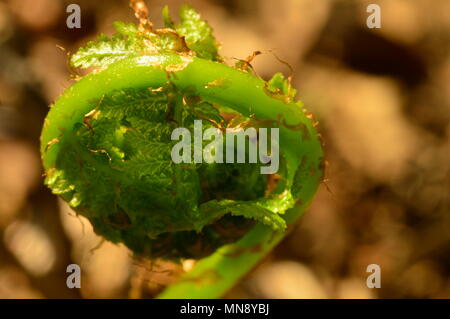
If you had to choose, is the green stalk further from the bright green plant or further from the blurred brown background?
the blurred brown background

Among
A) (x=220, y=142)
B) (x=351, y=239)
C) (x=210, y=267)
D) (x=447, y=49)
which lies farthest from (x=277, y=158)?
(x=447, y=49)

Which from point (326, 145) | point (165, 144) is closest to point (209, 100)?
point (165, 144)

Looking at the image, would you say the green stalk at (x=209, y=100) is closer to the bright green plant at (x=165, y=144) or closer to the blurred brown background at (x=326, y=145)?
the bright green plant at (x=165, y=144)

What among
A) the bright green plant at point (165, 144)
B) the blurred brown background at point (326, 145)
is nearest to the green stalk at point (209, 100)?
the bright green plant at point (165, 144)

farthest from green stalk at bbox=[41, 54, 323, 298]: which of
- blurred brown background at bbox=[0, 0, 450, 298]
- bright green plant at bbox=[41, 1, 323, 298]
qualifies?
blurred brown background at bbox=[0, 0, 450, 298]

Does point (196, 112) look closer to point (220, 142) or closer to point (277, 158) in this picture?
point (220, 142)

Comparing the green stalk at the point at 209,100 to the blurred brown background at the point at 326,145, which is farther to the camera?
the blurred brown background at the point at 326,145
